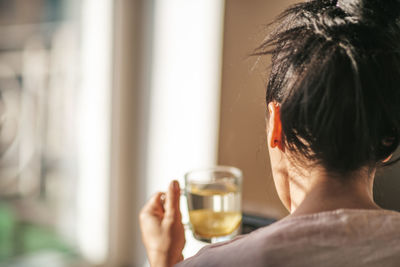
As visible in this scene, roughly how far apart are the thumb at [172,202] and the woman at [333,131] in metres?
0.12

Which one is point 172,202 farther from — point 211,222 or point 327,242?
point 327,242

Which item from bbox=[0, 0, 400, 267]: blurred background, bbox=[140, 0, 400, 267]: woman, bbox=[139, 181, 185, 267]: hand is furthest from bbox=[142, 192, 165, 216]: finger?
bbox=[0, 0, 400, 267]: blurred background

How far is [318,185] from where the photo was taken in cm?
45

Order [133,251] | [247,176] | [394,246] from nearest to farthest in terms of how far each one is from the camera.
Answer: [394,246] < [247,176] < [133,251]

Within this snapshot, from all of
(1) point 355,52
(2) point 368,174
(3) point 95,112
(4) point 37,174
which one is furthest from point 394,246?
(4) point 37,174

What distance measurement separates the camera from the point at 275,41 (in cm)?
53

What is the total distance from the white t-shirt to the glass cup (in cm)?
25

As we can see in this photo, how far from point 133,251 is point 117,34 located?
912 mm

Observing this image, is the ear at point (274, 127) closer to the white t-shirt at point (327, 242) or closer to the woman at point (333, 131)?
the woman at point (333, 131)

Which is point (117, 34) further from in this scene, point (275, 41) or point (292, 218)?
point (292, 218)

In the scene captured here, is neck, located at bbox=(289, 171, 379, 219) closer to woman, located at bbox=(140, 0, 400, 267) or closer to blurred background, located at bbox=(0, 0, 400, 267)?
woman, located at bbox=(140, 0, 400, 267)

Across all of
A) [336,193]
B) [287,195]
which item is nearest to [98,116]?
[287,195]

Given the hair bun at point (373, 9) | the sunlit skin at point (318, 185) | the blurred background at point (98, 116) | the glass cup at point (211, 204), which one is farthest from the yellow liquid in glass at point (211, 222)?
the blurred background at point (98, 116)

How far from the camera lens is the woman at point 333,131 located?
1.24 ft
